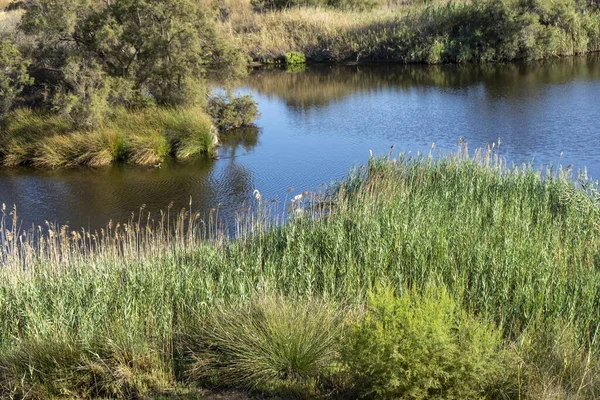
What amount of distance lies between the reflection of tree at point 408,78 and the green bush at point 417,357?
65.3 feet

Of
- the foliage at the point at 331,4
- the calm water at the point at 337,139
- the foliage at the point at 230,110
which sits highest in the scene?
the foliage at the point at 331,4

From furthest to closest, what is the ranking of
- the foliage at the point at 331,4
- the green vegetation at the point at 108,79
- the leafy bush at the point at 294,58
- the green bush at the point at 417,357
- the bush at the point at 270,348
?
the foliage at the point at 331,4
the leafy bush at the point at 294,58
the green vegetation at the point at 108,79
the bush at the point at 270,348
the green bush at the point at 417,357

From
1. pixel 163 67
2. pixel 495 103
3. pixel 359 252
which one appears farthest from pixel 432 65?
pixel 359 252

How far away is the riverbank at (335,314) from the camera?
476cm

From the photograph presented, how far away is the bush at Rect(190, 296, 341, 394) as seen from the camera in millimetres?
5422

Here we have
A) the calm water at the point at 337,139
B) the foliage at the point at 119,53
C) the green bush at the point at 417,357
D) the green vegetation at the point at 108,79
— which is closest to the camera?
the green bush at the point at 417,357

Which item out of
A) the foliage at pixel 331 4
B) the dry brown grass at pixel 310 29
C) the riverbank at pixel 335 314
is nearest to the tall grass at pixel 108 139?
the riverbank at pixel 335 314

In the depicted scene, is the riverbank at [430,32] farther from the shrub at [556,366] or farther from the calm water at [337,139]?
the shrub at [556,366]

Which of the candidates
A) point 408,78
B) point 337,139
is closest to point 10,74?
point 337,139

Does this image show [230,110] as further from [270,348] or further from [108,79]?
[270,348]

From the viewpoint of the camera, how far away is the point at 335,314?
19.6 ft

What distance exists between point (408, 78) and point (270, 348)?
84.7ft

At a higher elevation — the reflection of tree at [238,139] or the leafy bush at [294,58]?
the leafy bush at [294,58]

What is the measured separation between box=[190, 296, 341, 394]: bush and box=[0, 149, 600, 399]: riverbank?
14 mm
